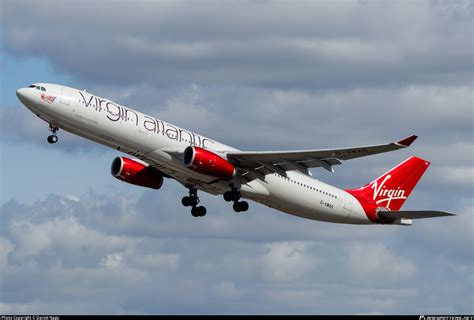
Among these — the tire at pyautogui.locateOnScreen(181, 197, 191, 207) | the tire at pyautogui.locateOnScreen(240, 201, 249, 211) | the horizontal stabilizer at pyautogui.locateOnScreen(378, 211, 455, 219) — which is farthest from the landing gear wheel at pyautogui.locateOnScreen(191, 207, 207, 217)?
the horizontal stabilizer at pyautogui.locateOnScreen(378, 211, 455, 219)

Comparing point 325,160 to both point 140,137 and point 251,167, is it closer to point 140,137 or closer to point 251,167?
point 251,167

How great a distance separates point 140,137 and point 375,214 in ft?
60.7

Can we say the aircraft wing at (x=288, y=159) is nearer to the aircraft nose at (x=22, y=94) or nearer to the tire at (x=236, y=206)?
the tire at (x=236, y=206)

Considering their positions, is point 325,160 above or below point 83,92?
below

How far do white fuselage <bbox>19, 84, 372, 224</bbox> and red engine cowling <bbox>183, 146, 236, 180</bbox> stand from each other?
36.7 inches

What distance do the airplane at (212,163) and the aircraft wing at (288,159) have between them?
55 millimetres

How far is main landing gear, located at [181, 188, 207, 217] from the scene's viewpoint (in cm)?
7106

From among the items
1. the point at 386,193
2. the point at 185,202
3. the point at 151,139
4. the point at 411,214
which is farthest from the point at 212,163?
the point at 386,193

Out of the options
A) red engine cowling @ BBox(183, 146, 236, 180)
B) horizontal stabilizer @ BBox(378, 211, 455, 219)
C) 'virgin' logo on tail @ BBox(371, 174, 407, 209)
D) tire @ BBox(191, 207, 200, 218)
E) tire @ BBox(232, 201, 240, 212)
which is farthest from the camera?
'virgin' logo on tail @ BBox(371, 174, 407, 209)

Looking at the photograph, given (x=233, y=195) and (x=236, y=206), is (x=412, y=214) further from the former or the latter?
(x=233, y=195)

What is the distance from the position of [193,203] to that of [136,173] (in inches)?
178

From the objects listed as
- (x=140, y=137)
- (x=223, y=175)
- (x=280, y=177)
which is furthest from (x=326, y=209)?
(x=140, y=137)

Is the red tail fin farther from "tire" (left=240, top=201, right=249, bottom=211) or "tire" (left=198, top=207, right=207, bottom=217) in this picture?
"tire" (left=198, top=207, right=207, bottom=217)

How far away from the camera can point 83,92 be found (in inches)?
2426
